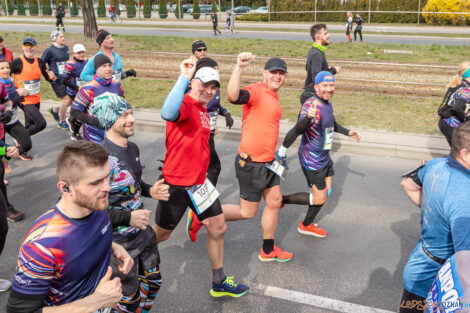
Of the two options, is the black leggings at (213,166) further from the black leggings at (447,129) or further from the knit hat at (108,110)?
the black leggings at (447,129)

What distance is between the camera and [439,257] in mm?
2973

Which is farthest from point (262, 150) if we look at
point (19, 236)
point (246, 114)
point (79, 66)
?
point (79, 66)

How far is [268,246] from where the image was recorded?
5.10 meters

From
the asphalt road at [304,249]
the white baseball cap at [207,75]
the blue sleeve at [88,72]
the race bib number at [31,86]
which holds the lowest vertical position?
the asphalt road at [304,249]

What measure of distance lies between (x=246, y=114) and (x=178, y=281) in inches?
81.6

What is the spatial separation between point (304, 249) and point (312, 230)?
15.5 inches

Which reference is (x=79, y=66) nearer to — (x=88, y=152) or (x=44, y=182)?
(x=44, y=182)

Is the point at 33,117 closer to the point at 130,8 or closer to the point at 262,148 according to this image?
the point at 262,148

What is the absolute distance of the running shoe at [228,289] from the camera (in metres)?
4.41

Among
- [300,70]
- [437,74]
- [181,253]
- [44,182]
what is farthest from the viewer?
[300,70]

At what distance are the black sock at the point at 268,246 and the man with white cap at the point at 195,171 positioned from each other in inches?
28.7

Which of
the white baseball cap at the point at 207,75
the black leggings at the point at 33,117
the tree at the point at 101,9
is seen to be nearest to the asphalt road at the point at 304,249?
the black leggings at the point at 33,117

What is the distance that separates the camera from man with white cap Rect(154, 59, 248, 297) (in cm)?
394

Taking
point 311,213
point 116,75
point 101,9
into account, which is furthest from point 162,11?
point 311,213
